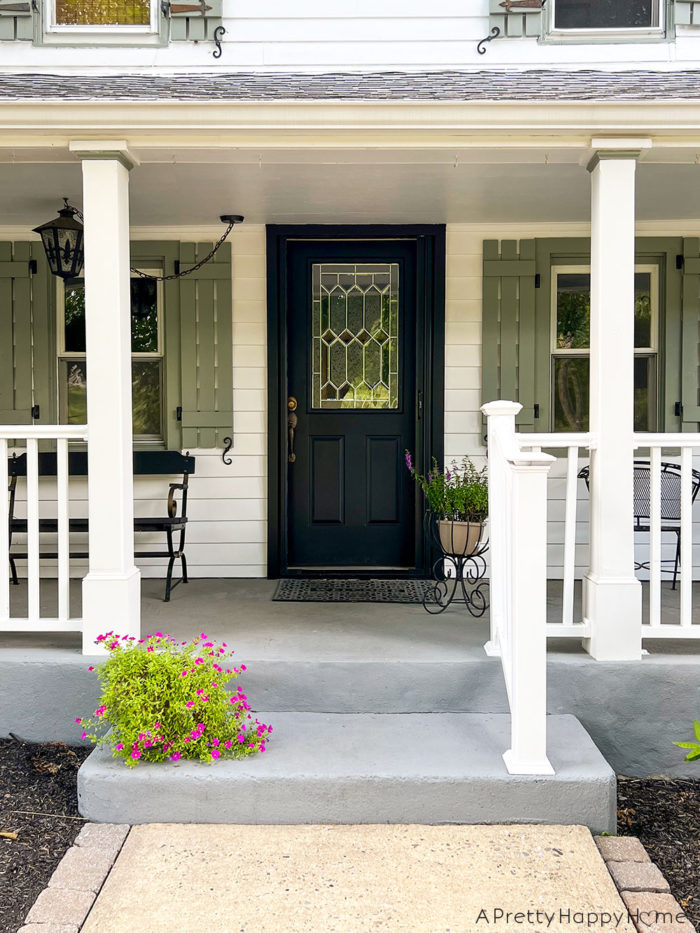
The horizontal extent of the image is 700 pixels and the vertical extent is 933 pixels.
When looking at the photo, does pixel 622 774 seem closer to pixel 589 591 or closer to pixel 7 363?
pixel 589 591

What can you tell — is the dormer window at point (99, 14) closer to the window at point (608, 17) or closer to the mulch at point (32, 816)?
the window at point (608, 17)

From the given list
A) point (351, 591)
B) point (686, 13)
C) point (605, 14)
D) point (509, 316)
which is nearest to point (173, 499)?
point (351, 591)

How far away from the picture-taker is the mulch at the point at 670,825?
246cm

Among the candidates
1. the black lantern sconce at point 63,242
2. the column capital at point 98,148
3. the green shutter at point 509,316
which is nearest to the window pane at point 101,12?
the black lantern sconce at point 63,242

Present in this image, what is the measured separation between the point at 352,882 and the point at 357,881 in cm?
1

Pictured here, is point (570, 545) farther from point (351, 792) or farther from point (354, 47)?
point (354, 47)

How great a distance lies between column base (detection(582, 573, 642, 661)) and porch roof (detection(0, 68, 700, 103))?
1.86 m

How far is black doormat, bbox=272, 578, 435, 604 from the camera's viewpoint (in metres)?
4.33

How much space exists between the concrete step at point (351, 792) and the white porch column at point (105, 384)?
74cm

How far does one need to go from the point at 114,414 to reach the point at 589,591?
203 centimetres

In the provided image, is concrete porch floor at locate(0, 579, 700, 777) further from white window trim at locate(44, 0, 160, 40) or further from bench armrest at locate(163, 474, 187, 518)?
white window trim at locate(44, 0, 160, 40)

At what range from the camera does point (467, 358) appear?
4.96 meters

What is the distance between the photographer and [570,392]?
4.99m


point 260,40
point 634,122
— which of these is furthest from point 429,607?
point 260,40
